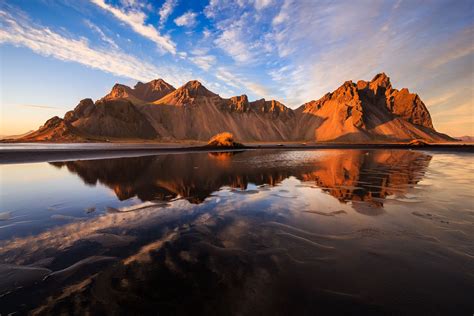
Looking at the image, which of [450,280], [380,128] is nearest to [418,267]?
[450,280]

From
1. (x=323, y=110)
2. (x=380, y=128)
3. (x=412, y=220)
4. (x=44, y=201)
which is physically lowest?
(x=44, y=201)

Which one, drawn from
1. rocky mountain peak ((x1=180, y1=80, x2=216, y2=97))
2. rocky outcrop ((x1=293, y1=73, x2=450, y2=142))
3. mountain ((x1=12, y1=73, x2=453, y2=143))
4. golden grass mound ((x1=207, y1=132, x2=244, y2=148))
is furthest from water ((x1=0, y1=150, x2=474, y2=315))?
rocky mountain peak ((x1=180, y1=80, x2=216, y2=97))

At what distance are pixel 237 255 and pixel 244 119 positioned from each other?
6801 inches

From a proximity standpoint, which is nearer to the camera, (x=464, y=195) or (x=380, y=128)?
(x=464, y=195)

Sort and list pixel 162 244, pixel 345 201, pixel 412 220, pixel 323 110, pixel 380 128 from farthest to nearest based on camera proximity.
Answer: pixel 323 110
pixel 380 128
pixel 345 201
pixel 412 220
pixel 162 244

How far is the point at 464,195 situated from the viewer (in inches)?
362

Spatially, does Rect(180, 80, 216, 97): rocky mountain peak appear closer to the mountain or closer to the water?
the mountain

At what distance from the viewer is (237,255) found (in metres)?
4.38

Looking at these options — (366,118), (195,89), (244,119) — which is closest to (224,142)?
(244,119)

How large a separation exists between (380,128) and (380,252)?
637 feet

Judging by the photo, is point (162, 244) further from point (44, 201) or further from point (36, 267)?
point (44, 201)

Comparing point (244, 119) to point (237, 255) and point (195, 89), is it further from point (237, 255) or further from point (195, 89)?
point (237, 255)

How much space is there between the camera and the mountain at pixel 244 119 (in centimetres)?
12762

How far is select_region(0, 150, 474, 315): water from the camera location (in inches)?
120
